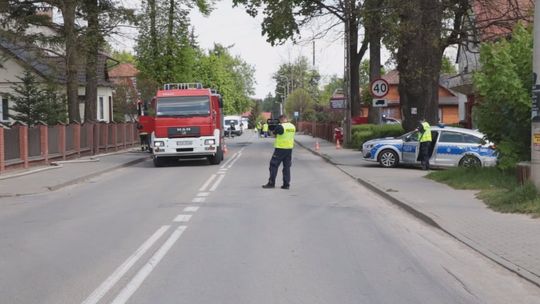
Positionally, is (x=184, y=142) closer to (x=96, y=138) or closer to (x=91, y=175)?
(x=91, y=175)

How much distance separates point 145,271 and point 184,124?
1716 cm

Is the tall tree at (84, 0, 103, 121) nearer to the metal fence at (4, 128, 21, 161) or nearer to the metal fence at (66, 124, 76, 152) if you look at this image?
the metal fence at (66, 124, 76, 152)

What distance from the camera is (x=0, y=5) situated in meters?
24.7

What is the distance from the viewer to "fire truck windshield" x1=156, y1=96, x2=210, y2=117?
24406mm

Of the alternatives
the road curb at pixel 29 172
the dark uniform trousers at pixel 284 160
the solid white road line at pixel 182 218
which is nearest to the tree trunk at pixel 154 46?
the road curb at pixel 29 172

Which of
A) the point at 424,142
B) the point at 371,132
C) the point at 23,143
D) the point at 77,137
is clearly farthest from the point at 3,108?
the point at 424,142

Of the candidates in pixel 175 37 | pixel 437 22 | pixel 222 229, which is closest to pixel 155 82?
pixel 175 37

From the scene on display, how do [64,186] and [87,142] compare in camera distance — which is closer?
[64,186]

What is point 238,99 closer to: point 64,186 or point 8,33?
point 8,33

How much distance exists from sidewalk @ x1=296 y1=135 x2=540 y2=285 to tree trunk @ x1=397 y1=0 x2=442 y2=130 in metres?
7.39

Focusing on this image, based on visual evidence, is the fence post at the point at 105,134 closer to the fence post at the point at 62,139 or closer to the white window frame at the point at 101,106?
the fence post at the point at 62,139

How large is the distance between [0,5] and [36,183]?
9864 mm

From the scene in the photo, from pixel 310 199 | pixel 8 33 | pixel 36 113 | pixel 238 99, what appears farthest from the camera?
pixel 238 99

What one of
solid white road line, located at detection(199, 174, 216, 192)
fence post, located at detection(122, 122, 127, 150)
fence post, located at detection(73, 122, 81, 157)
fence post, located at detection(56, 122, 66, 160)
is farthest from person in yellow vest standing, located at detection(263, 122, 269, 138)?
solid white road line, located at detection(199, 174, 216, 192)
